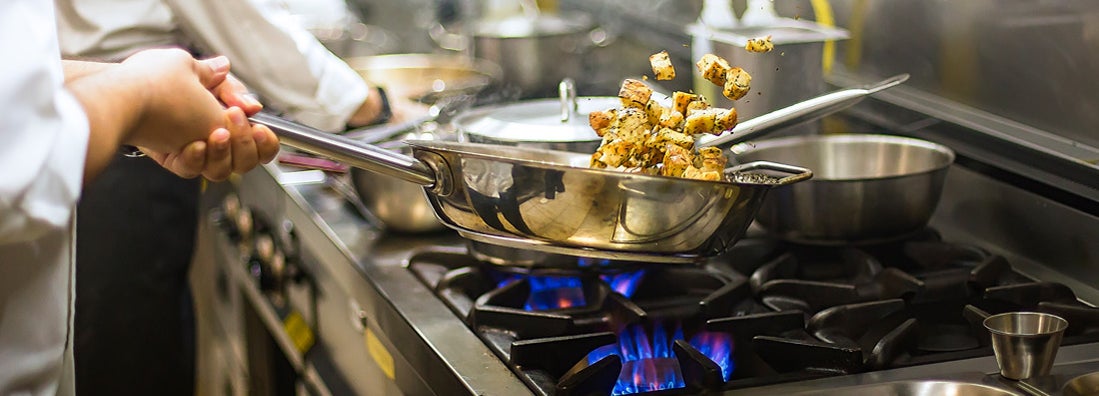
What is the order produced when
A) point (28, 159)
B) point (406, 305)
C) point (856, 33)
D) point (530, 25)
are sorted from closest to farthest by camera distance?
point (28, 159) → point (406, 305) → point (856, 33) → point (530, 25)

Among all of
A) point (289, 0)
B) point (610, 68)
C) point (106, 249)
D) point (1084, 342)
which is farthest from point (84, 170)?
point (289, 0)

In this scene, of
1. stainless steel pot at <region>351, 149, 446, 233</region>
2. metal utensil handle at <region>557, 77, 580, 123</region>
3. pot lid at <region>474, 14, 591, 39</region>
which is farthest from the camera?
pot lid at <region>474, 14, 591, 39</region>

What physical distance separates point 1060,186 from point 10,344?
1055 millimetres

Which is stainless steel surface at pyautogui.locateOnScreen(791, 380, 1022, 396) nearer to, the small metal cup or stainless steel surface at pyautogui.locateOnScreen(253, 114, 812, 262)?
the small metal cup

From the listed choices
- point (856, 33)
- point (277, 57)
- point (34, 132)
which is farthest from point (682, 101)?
point (277, 57)

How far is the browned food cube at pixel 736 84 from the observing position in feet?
3.66

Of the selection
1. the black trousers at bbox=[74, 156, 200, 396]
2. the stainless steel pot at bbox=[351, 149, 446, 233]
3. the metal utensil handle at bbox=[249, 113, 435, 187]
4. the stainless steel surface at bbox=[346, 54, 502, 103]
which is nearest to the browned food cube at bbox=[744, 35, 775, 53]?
the metal utensil handle at bbox=[249, 113, 435, 187]

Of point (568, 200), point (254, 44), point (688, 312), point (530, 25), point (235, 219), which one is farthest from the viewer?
point (530, 25)

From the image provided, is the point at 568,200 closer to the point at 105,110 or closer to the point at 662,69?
the point at 662,69

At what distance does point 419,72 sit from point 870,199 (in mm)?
1366

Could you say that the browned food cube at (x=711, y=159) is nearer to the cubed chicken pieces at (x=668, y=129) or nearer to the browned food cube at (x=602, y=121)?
the cubed chicken pieces at (x=668, y=129)

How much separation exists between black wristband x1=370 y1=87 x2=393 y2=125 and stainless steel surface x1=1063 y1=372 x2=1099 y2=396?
4.14 ft

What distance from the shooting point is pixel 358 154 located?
3.54 ft

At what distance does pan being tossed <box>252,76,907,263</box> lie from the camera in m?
1.01
